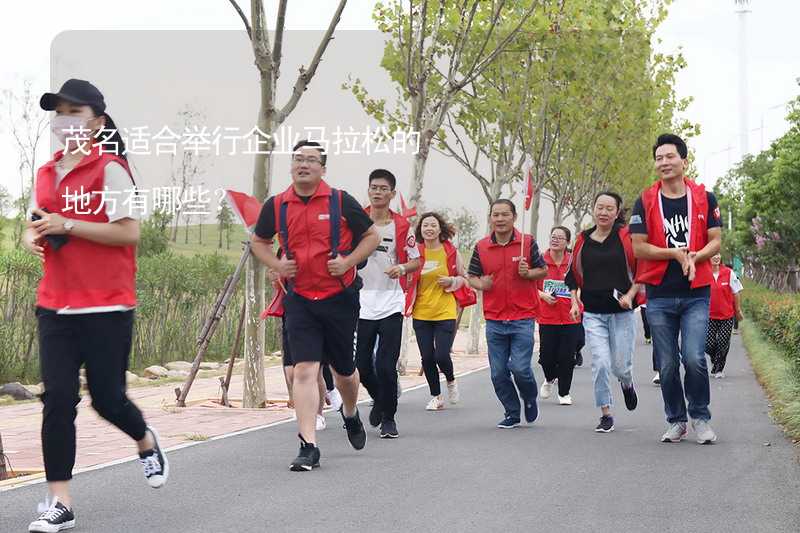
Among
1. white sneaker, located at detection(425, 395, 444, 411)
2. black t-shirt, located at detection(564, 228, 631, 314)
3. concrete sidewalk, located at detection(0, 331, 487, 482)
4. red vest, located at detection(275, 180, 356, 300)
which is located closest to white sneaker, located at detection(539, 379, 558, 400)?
white sneaker, located at detection(425, 395, 444, 411)

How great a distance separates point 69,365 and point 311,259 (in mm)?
2184

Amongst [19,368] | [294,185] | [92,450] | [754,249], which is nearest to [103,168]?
[294,185]

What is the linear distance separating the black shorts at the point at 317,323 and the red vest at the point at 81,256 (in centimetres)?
198

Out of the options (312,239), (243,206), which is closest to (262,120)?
(243,206)

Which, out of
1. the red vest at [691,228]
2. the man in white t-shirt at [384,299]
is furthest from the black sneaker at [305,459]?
the red vest at [691,228]

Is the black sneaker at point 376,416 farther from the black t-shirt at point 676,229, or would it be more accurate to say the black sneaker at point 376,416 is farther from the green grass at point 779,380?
the green grass at point 779,380

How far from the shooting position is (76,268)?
626 centimetres

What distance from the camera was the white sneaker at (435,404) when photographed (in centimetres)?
1273

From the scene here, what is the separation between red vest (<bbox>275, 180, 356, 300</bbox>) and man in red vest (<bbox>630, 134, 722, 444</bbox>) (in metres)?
2.48

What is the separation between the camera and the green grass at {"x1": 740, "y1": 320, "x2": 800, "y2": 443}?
10.6 m

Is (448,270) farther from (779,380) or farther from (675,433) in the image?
(779,380)

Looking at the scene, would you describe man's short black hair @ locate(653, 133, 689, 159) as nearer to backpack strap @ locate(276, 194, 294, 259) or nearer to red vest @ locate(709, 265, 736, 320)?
backpack strap @ locate(276, 194, 294, 259)

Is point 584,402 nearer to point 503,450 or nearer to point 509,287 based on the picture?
point 509,287

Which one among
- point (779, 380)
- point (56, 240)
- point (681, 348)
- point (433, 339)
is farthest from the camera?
point (779, 380)
